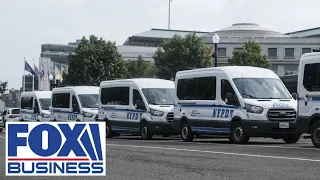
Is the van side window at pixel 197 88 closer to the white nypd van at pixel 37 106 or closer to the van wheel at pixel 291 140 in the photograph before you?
the van wheel at pixel 291 140

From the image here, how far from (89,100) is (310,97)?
1674 centimetres

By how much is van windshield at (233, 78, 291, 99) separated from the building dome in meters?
91.7

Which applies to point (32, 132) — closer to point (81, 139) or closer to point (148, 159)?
point (81, 139)

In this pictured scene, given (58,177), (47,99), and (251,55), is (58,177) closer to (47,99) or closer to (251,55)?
(47,99)

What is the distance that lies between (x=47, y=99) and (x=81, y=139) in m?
30.7

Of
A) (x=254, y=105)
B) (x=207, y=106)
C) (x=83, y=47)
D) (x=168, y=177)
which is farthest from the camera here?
(x=83, y=47)

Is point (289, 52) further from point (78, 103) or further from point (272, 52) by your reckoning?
point (78, 103)

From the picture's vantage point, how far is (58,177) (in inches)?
451

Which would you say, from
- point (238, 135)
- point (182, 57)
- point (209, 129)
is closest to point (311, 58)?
point (238, 135)

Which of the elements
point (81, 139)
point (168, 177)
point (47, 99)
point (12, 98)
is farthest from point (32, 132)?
point (12, 98)

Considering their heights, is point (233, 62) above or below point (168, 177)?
above

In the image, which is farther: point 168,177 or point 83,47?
point 83,47

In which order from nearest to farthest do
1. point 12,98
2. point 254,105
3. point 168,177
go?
1. point 168,177
2. point 254,105
3. point 12,98

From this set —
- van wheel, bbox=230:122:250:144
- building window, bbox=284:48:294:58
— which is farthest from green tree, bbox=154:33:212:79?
building window, bbox=284:48:294:58
